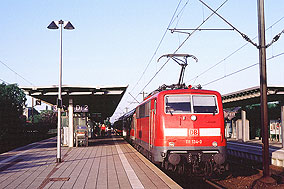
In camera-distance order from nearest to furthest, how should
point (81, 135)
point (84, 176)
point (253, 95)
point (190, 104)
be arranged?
1. point (84, 176)
2. point (190, 104)
3. point (81, 135)
4. point (253, 95)

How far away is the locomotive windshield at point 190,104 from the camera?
12.2 metres

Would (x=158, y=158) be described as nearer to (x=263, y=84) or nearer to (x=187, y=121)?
(x=187, y=121)

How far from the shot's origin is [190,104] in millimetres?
12289

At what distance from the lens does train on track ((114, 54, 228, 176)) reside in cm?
1171

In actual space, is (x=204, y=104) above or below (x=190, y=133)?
above

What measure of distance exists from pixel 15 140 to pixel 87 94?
20.5 m

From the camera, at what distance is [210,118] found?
39.5ft

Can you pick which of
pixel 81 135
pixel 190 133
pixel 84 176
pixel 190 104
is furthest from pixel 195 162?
pixel 81 135

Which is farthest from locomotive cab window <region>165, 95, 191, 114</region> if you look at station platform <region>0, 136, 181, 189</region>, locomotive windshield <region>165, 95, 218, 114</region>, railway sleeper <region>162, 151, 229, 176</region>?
station platform <region>0, 136, 181, 189</region>

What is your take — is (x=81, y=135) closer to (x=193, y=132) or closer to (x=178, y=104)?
(x=178, y=104)

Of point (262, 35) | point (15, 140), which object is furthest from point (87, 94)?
point (15, 140)

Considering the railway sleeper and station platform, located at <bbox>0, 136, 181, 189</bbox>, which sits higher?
the railway sleeper

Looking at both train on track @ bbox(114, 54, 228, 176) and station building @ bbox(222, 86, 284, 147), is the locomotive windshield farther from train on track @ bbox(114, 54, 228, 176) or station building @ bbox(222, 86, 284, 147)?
station building @ bbox(222, 86, 284, 147)

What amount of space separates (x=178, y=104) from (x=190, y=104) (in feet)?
1.34
